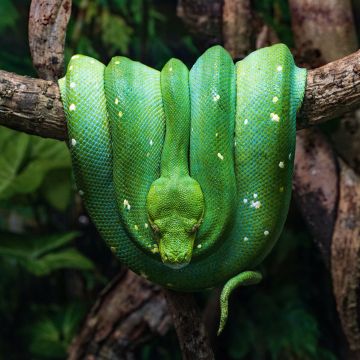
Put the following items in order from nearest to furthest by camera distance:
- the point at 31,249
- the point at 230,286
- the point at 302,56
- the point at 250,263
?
the point at 230,286, the point at 250,263, the point at 302,56, the point at 31,249

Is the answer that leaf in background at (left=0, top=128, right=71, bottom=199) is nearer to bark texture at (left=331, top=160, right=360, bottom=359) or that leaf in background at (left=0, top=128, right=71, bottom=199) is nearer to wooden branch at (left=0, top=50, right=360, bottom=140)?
wooden branch at (left=0, top=50, right=360, bottom=140)

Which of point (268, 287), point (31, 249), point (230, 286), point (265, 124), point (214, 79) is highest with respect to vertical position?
point (214, 79)

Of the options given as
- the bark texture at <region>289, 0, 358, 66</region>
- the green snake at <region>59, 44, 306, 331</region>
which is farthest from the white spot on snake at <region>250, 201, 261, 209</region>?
the bark texture at <region>289, 0, 358, 66</region>

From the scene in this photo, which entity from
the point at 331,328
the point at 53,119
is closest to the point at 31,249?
the point at 53,119

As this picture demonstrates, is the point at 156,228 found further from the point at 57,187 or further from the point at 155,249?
the point at 57,187

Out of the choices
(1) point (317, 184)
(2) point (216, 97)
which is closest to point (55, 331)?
(1) point (317, 184)

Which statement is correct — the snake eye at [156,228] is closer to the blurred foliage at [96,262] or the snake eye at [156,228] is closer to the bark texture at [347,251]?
the bark texture at [347,251]

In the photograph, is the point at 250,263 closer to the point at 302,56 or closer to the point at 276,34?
the point at 302,56

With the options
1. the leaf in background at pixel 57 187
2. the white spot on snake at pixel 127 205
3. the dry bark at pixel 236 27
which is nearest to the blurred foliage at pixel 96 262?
the leaf in background at pixel 57 187
